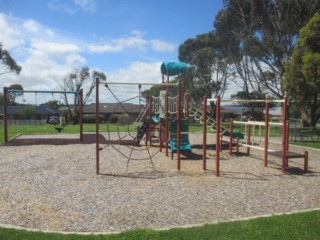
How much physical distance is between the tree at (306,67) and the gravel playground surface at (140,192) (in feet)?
30.4

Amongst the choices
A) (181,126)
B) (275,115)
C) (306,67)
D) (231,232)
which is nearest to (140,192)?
(231,232)

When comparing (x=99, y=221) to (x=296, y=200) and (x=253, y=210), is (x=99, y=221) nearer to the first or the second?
(x=253, y=210)

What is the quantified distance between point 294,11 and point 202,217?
2854cm

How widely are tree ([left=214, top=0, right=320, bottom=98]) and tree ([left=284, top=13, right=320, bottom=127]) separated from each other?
14.1ft

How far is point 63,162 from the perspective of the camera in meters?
10.5

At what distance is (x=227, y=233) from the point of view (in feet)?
15.5

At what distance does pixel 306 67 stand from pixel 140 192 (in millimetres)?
15116

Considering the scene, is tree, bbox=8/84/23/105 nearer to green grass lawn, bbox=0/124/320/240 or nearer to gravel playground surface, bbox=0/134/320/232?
gravel playground surface, bbox=0/134/320/232

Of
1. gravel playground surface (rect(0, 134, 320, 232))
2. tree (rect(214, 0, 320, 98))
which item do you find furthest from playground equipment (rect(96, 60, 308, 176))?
tree (rect(214, 0, 320, 98))

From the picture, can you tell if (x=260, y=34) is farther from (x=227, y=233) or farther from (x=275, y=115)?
(x=227, y=233)

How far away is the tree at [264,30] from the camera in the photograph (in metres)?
30.3

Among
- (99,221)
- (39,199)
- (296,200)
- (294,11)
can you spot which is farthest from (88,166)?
(294,11)

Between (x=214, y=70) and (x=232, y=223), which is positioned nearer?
(x=232, y=223)

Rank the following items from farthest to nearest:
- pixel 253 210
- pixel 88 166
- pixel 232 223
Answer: pixel 88 166, pixel 253 210, pixel 232 223
